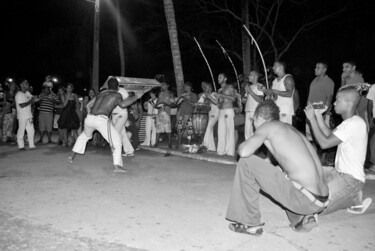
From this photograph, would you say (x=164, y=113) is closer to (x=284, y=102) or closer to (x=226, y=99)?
(x=226, y=99)

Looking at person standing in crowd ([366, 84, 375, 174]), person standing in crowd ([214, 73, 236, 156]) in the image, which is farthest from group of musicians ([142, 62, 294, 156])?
person standing in crowd ([366, 84, 375, 174])

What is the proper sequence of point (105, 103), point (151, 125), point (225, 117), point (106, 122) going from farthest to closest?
point (151, 125)
point (225, 117)
point (105, 103)
point (106, 122)

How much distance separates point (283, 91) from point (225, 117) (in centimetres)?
205

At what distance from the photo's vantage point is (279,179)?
4.10 metres

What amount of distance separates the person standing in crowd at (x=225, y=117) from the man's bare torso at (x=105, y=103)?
8.62 ft

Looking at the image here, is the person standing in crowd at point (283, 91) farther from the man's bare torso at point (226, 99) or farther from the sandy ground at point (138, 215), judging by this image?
the sandy ground at point (138, 215)

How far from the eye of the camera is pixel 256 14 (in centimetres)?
2150

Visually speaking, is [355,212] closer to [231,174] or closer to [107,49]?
[231,174]

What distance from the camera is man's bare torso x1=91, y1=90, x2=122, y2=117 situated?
26.2ft

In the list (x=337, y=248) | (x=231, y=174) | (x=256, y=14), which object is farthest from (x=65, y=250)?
(x=256, y=14)

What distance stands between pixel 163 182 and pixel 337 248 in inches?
139

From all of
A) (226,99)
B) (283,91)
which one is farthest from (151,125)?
(283,91)

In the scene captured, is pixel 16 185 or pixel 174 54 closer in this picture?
pixel 16 185

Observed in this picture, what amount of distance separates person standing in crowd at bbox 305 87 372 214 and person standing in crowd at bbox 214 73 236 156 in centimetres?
486
